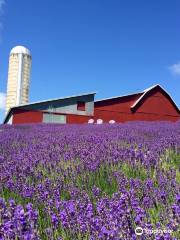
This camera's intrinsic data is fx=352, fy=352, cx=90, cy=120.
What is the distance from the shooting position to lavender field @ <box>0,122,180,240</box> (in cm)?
206

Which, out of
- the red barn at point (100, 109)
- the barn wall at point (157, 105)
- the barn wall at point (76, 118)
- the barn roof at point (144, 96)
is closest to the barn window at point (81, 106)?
the red barn at point (100, 109)

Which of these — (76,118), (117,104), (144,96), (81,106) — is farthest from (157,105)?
(76,118)

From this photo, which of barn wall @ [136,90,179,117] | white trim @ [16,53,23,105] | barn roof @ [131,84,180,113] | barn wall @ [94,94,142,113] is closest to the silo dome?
white trim @ [16,53,23,105]

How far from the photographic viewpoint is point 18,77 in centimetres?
4034

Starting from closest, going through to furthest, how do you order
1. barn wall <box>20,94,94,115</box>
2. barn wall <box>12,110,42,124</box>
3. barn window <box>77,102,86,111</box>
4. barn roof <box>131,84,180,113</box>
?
barn wall <box>12,110,42,124</box>
barn wall <box>20,94,94,115</box>
barn window <box>77,102,86,111</box>
barn roof <box>131,84,180,113</box>

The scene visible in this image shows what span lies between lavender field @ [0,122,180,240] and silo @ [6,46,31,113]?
1318 inches

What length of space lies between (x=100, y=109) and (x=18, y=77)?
14.3 m

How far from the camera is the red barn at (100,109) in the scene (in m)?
27.7

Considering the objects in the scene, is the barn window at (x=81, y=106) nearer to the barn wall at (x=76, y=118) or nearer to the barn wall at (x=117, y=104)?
the barn wall at (x=76, y=118)

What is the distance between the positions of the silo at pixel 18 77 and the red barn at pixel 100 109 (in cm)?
784

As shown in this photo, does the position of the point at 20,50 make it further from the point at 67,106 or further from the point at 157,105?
the point at 157,105

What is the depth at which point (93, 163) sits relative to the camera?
436 cm

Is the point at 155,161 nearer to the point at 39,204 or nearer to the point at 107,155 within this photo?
the point at 107,155

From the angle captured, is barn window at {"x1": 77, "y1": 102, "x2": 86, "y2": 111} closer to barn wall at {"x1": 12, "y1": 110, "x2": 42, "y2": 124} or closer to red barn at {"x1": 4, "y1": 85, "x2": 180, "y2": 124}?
red barn at {"x1": 4, "y1": 85, "x2": 180, "y2": 124}
